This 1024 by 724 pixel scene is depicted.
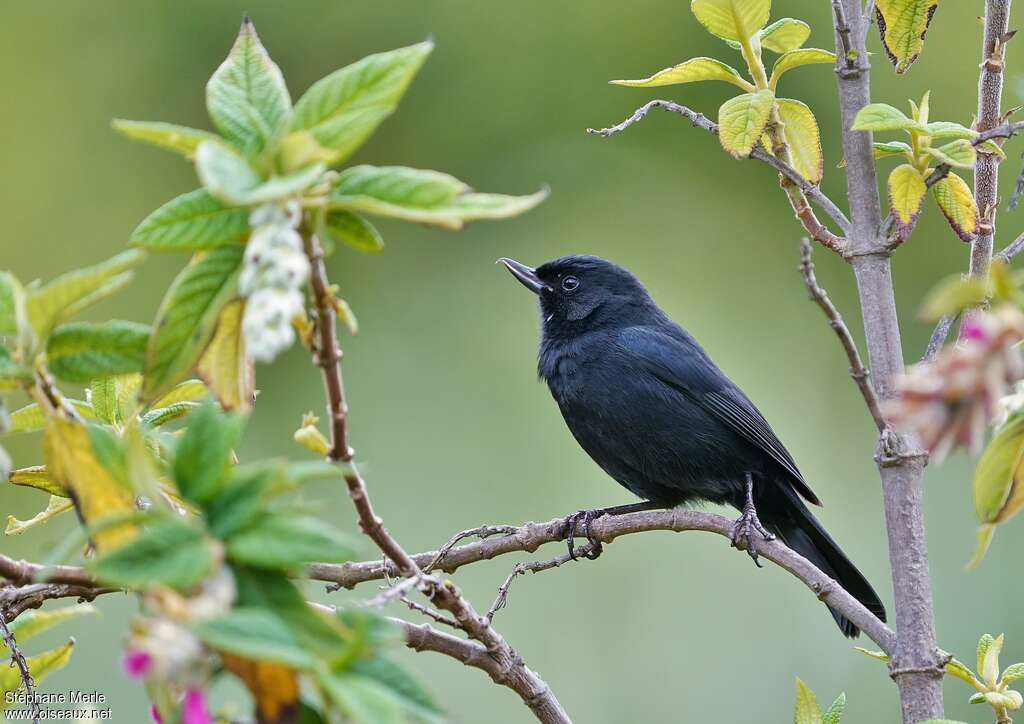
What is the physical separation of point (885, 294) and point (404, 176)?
1.35 meters

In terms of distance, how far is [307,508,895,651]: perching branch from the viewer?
2170 millimetres

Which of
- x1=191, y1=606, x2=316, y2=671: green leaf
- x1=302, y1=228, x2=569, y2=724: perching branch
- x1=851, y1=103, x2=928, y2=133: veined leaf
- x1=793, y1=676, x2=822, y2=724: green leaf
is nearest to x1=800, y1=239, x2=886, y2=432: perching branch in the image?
x1=851, y1=103, x2=928, y2=133: veined leaf

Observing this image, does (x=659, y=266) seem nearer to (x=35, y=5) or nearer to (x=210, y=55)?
(x=210, y=55)

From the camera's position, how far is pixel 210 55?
22.7 feet

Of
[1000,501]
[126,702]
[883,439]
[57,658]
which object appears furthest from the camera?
[126,702]

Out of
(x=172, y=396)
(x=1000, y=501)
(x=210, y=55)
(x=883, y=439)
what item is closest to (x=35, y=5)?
(x=210, y=55)

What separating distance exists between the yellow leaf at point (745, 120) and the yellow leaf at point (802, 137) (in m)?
0.21

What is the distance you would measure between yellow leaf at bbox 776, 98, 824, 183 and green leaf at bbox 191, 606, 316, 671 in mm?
1878

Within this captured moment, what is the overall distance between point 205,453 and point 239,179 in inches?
11.0

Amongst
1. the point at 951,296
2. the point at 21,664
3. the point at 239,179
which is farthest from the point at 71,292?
the point at 951,296

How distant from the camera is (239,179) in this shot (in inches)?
47.7

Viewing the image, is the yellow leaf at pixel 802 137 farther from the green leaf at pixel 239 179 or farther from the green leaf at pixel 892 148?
the green leaf at pixel 239 179

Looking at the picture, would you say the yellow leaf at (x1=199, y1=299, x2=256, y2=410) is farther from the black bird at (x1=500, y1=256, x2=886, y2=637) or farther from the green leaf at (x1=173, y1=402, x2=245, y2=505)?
the black bird at (x1=500, y1=256, x2=886, y2=637)

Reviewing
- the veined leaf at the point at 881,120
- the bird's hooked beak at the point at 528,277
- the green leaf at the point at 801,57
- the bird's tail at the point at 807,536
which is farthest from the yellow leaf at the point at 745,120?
the bird's hooked beak at the point at 528,277
